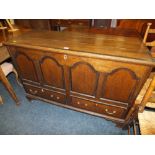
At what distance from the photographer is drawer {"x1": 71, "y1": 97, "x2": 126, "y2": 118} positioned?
1.22 metres

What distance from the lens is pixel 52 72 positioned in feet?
3.94

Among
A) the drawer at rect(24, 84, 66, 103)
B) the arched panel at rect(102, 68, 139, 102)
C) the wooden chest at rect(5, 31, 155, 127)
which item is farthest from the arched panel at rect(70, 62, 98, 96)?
the drawer at rect(24, 84, 66, 103)

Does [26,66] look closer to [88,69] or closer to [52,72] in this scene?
[52,72]

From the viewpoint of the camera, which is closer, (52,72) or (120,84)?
(120,84)

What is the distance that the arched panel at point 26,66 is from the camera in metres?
1.21

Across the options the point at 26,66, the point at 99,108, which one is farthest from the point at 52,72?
the point at 99,108

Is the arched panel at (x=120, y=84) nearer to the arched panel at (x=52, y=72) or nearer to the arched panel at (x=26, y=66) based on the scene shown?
the arched panel at (x=52, y=72)

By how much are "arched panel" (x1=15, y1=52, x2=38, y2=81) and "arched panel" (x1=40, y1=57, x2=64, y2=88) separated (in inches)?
5.2

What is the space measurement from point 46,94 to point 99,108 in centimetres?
67

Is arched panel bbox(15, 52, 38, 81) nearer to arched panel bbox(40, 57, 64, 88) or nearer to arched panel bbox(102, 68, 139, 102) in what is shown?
arched panel bbox(40, 57, 64, 88)

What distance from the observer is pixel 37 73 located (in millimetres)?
Result: 1291
